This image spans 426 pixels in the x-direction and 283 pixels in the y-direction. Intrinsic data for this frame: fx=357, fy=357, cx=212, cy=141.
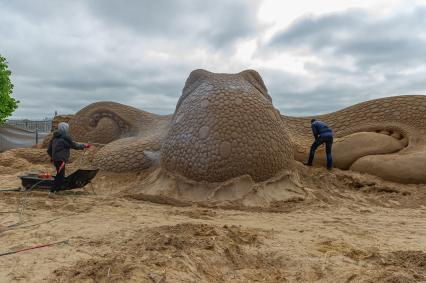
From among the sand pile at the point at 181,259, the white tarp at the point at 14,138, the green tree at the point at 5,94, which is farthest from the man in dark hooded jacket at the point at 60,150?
the green tree at the point at 5,94

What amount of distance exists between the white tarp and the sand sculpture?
19.1 feet

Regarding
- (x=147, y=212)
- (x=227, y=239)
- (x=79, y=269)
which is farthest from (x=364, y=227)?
(x=79, y=269)

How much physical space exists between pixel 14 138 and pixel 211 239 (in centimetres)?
1196

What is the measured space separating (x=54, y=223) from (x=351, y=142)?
6076mm

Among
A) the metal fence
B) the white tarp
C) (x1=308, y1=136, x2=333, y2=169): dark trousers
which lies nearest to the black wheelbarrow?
(x1=308, y1=136, x2=333, y2=169): dark trousers

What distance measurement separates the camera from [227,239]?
11.2 feet

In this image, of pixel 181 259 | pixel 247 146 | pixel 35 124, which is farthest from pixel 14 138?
pixel 181 259

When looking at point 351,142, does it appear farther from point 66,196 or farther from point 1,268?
point 1,268

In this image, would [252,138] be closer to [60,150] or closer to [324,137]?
[324,137]

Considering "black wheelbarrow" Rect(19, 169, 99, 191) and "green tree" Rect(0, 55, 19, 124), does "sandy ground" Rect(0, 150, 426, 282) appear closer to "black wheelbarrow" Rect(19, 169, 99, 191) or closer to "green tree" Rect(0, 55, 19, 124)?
"black wheelbarrow" Rect(19, 169, 99, 191)

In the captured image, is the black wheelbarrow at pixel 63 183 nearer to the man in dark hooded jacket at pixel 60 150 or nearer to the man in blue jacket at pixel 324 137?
the man in dark hooded jacket at pixel 60 150

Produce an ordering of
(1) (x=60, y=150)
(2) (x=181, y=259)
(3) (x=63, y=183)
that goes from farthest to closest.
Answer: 1. (1) (x=60, y=150)
2. (3) (x=63, y=183)
3. (2) (x=181, y=259)

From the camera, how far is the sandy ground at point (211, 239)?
2646 millimetres

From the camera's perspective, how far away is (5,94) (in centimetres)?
1517
